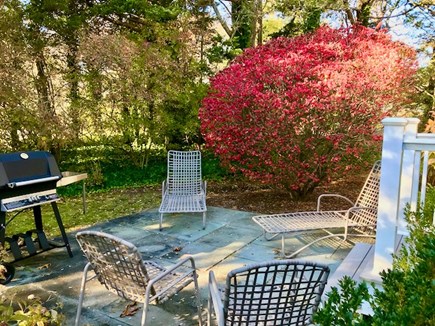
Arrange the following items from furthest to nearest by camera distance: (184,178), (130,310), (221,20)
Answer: (221,20), (184,178), (130,310)

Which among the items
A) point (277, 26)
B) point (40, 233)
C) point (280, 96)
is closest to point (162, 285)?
point (40, 233)

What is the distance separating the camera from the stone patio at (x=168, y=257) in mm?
2773

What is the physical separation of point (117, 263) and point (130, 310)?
78 cm

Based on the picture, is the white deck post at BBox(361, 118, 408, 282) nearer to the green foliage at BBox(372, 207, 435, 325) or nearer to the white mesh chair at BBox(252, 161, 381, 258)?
the green foliage at BBox(372, 207, 435, 325)

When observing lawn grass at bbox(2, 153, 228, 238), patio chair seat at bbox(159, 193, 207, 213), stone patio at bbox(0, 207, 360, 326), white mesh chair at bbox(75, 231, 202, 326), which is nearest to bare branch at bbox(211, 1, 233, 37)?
lawn grass at bbox(2, 153, 228, 238)

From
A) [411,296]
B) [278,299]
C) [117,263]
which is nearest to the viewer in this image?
[411,296]

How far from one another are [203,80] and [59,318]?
21.4 feet

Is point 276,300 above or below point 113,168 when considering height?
above

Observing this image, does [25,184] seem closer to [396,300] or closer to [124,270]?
[124,270]

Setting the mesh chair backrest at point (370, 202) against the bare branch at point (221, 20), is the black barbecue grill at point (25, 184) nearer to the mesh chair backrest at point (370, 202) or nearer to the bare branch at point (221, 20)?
the mesh chair backrest at point (370, 202)

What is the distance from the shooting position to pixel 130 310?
2.77 m

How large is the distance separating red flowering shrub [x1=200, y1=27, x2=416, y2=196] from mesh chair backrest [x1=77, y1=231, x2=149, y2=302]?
3.28 metres

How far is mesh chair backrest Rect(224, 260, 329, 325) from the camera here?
1.75 meters

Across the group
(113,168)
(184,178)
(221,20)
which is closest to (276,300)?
(184,178)
